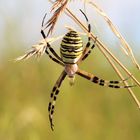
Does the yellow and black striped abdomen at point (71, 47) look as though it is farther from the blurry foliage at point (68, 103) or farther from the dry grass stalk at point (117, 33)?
the blurry foliage at point (68, 103)

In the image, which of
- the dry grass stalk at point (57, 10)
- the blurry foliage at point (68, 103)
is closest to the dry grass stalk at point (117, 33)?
the dry grass stalk at point (57, 10)

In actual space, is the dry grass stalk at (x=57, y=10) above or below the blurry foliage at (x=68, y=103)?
above

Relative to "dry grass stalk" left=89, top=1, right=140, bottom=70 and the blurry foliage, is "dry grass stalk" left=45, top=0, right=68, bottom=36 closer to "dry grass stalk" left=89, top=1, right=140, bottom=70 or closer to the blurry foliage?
"dry grass stalk" left=89, top=1, right=140, bottom=70

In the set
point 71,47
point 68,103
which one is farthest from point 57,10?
point 68,103

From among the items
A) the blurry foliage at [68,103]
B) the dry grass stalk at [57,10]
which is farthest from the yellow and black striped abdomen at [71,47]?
the blurry foliage at [68,103]

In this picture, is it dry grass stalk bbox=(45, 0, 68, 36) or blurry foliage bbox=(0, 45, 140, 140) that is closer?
dry grass stalk bbox=(45, 0, 68, 36)

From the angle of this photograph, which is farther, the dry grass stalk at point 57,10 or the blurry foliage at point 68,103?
the blurry foliage at point 68,103

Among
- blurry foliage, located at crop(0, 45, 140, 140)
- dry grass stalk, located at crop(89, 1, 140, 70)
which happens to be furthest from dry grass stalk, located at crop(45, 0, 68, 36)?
blurry foliage, located at crop(0, 45, 140, 140)

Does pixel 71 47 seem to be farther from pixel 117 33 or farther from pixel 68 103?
pixel 68 103
